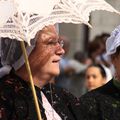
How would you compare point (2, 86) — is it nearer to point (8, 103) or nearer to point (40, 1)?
point (8, 103)

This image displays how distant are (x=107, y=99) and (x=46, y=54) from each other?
2.49ft

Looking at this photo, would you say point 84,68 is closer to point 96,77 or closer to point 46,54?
point 96,77

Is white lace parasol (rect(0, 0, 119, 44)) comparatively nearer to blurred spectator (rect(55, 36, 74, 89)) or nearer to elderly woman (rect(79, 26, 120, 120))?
elderly woman (rect(79, 26, 120, 120))

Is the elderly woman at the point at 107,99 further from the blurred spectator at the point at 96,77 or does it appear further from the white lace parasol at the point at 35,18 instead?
the blurred spectator at the point at 96,77

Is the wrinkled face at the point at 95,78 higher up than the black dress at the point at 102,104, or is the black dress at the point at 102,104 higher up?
the black dress at the point at 102,104

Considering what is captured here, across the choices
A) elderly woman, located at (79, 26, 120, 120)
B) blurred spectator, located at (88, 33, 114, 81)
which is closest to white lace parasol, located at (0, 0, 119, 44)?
elderly woman, located at (79, 26, 120, 120)

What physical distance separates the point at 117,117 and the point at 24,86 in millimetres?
781

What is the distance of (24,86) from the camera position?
472cm

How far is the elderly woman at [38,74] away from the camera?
4660 millimetres

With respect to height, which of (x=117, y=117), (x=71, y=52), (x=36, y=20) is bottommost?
(x=71, y=52)

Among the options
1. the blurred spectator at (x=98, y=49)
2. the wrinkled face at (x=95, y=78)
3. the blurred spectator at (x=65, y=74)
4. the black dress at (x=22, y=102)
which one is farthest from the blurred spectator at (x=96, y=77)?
the black dress at (x=22, y=102)

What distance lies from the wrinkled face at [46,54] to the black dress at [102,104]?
1.41 ft

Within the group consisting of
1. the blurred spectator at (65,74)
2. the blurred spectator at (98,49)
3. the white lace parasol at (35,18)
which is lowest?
the blurred spectator at (65,74)

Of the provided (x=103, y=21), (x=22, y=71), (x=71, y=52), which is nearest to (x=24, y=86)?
(x=22, y=71)
